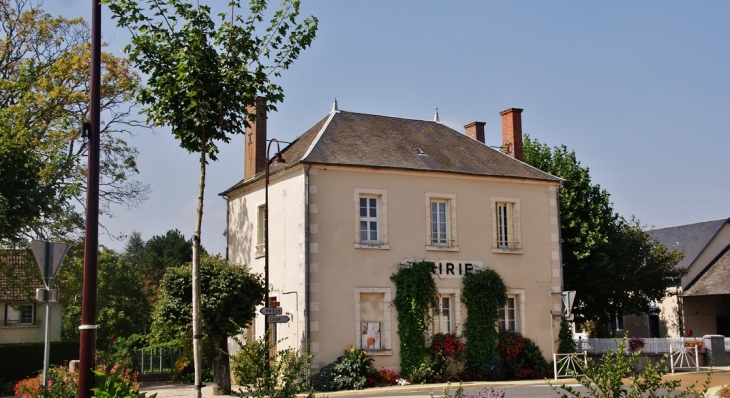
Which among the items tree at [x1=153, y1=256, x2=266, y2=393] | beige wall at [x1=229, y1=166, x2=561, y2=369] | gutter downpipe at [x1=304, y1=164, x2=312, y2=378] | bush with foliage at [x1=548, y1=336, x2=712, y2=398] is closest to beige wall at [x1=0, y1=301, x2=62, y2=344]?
beige wall at [x1=229, y1=166, x2=561, y2=369]

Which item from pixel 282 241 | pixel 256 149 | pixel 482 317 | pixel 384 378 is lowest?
pixel 384 378

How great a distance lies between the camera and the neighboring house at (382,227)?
20.7 m

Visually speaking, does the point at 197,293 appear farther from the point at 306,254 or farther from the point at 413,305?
the point at 413,305

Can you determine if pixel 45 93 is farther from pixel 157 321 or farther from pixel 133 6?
pixel 133 6

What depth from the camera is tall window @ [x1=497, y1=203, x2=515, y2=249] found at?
23.4 m

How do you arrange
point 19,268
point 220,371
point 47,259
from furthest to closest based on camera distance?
point 19,268 < point 220,371 < point 47,259

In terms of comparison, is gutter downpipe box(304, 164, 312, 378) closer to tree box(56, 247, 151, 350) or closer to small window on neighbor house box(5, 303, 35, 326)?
tree box(56, 247, 151, 350)

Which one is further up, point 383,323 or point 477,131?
point 477,131

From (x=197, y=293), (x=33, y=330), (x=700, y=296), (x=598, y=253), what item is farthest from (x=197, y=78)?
(x=700, y=296)

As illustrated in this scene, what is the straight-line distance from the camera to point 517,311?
2317 cm

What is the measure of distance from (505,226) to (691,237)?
2161 cm

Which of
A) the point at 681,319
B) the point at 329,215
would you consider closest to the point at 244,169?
the point at 329,215

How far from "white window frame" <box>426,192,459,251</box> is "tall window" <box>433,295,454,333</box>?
1.44m

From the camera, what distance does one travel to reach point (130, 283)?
39406 mm
